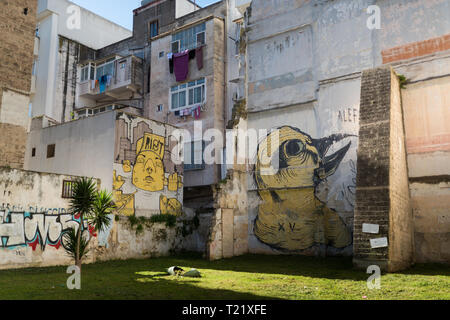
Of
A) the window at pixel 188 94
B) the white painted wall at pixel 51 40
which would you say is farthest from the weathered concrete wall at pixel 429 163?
the white painted wall at pixel 51 40

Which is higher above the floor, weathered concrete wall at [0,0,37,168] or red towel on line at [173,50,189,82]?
red towel on line at [173,50,189,82]

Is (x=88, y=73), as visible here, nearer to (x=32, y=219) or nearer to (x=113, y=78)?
(x=113, y=78)

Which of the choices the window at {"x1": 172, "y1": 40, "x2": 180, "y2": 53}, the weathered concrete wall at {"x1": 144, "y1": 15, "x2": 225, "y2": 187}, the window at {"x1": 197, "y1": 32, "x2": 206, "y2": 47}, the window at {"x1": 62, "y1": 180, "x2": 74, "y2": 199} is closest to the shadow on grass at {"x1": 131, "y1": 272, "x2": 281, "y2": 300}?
the window at {"x1": 62, "y1": 180, "x2": 74, "y2": 199}

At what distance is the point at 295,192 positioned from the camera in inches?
724

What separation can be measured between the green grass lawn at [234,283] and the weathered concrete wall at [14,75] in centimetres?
675

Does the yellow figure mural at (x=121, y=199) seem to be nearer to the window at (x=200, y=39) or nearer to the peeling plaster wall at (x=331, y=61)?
the peeling plaster wall at (x=331, y=61)

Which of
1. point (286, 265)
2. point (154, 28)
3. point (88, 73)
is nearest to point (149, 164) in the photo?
point (286, 265)

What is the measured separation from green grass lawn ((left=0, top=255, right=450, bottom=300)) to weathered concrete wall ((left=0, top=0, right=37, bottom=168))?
675 centimetres

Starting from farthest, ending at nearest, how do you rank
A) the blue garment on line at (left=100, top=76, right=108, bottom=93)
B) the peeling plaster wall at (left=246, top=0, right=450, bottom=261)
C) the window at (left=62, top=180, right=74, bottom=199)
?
the blue garment on line at (left=100, top=76, right=108, bottom=93) < the peeling plaster wall at (left=246, top=0, right=450, bottom=261) < the window at (left=62, top=180, right=74, bottom=199)

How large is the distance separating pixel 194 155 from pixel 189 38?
7.90 meters

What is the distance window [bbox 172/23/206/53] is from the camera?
85.8ft

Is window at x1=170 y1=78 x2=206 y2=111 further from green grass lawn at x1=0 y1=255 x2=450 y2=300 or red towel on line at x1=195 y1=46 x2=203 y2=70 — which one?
green grass lawn at x1=0 y1=255 x2=450 y2=300
